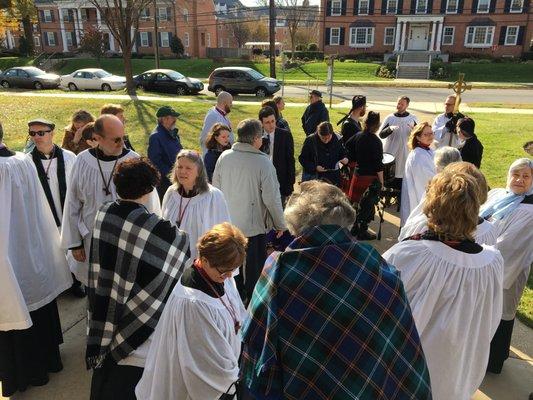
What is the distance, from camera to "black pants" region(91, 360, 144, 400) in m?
2.90

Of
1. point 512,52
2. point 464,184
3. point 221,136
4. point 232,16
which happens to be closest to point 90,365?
point 464,184

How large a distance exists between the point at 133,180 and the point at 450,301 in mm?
2013

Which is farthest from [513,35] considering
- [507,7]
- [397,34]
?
[397,34]

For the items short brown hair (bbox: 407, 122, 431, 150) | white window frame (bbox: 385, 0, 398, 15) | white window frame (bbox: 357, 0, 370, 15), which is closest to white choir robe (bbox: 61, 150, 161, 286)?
short brown hair (bbox: 407, 122, 431, 150)

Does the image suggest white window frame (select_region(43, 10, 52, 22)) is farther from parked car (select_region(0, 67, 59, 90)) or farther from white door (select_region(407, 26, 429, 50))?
white door (select_region(407, 26, 429, 50))

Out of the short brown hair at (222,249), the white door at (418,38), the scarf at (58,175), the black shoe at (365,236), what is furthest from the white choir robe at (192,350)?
the white door at (418,38)

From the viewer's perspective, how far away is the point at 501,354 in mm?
3812

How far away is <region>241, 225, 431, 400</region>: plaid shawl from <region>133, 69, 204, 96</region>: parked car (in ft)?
77.1

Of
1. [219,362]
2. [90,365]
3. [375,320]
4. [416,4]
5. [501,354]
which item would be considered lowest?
[501,354]

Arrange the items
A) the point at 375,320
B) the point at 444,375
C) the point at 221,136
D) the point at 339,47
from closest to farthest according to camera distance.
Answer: the point at 375,320, the point at 444,375, the point at 221,136, the point at 339,47

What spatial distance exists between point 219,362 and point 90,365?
3.41 ft

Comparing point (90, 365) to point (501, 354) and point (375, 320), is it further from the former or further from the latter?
point (501, 354)

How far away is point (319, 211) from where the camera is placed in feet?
6.46

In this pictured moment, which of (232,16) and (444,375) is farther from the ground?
(232,16)
